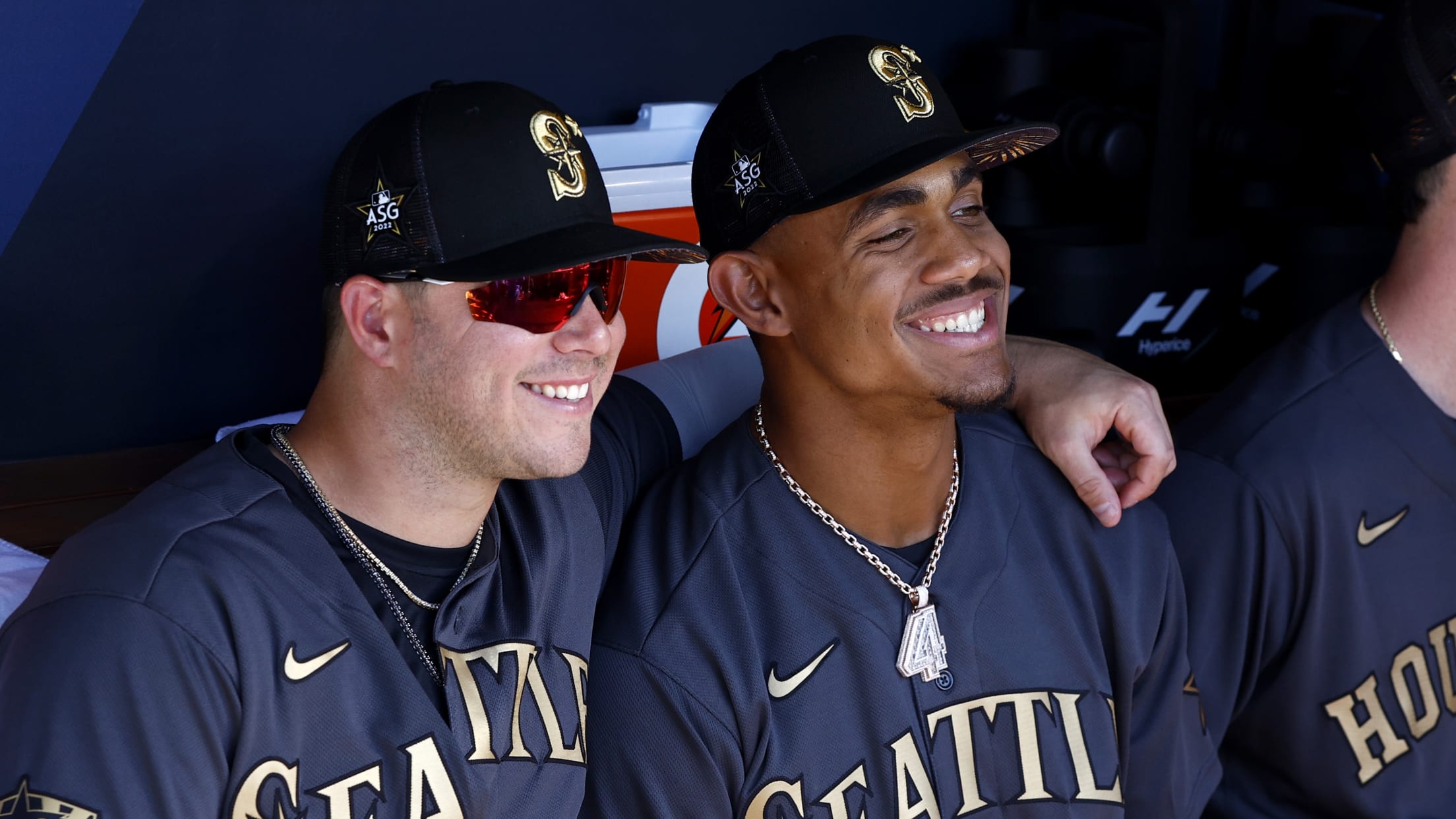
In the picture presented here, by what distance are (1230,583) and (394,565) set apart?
1015 millimetres

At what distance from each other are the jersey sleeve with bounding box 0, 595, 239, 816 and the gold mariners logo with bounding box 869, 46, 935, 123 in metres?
0.93

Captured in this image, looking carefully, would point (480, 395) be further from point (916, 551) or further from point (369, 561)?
point (916, 551)

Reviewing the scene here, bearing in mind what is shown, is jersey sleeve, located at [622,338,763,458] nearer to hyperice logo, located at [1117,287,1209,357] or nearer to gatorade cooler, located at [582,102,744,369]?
gatorade cooler, located at [582,102,744,369]

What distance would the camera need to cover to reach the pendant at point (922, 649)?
4.98ft

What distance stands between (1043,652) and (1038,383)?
1.18ft

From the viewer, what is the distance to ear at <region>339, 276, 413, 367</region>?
4.47 ft

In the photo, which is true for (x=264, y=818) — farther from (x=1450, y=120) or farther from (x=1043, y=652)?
(x=1450, y=120)

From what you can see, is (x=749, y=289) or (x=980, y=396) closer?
(x=980, y=396)

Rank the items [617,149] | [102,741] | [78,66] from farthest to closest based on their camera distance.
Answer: [617,149], [78,66], [102,741]

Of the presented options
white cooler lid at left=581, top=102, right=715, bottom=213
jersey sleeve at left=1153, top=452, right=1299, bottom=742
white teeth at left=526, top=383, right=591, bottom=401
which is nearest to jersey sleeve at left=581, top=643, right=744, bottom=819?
white teeth at left=526, top=383, right=591, bottom=401

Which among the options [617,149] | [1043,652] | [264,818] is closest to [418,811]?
[264,818]

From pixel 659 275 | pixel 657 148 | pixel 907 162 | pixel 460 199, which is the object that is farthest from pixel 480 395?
pixel 657 148

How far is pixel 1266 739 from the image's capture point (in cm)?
180

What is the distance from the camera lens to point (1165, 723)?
5.30ft
